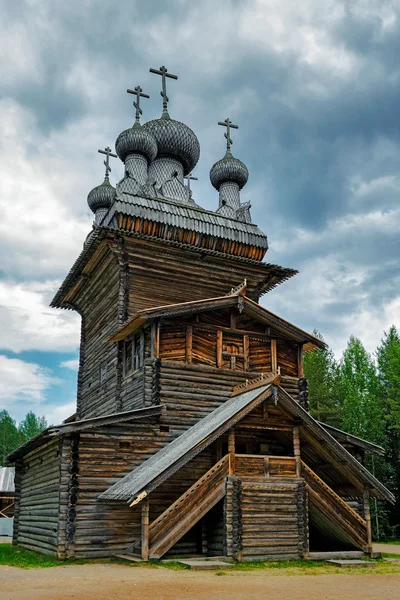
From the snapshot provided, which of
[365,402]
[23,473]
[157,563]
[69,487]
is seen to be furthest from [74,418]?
[365,402]

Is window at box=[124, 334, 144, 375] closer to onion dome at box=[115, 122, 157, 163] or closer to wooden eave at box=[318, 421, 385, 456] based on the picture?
wooden eave at box=[318, 421, 385, 456]

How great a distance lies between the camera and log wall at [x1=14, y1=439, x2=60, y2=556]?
18.1 metres

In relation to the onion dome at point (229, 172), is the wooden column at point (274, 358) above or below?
below

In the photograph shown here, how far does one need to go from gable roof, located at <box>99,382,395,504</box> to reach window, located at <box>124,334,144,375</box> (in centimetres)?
308

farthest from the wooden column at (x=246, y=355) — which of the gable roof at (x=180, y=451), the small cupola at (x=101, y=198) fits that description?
the small cupola at (x=101, y=198)

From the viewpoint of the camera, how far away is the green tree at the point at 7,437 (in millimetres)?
71812

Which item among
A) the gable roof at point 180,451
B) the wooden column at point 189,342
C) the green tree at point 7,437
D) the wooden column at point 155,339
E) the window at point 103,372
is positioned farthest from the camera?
the green tree at point 7,437

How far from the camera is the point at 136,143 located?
28.0m

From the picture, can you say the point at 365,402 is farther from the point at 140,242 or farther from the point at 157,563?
the point at 157,563

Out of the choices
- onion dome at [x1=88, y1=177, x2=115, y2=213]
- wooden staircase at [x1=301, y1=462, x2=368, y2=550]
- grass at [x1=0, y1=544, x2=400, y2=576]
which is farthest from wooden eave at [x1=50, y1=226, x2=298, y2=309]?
grass at [x1=0, y1=544, x2=400, y2=576]

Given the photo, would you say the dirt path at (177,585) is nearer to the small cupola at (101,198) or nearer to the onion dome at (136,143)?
the onion dome at (136,143)

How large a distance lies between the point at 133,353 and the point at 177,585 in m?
10.5

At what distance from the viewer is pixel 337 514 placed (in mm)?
17781

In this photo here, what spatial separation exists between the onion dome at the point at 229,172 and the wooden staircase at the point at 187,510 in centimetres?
1720
